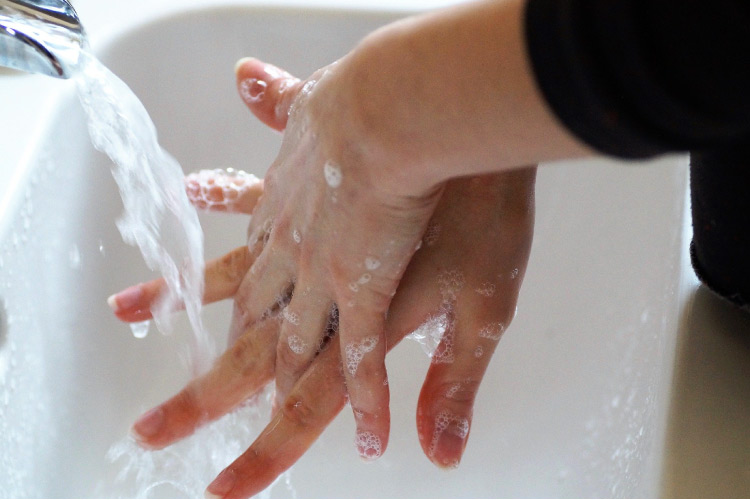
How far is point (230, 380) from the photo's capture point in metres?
0.62

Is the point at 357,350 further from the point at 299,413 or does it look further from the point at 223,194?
the point at 223,194

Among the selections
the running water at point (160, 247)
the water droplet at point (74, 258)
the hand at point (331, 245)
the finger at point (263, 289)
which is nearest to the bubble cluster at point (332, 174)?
the hand at point (331, 245)

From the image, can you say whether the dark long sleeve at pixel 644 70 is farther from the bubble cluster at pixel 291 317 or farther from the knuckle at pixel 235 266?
the knuckle at pixel 235 266

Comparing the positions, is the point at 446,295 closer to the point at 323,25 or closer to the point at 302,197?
the point at 302,197

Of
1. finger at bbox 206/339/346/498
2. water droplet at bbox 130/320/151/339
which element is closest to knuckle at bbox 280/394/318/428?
finger at bbox 206/339/346/498

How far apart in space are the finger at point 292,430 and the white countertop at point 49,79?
0.29 meters

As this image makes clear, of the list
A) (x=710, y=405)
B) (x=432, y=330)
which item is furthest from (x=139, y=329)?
(x=710, y=405)

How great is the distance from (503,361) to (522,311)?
63 mm

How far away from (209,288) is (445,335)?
0.77 feet

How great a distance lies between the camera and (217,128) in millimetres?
939

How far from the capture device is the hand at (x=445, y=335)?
1.84 feet

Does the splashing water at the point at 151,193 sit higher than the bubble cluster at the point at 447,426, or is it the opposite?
the splashing water at the point at 151,193

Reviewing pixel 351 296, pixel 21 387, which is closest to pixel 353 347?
pixel 351 296

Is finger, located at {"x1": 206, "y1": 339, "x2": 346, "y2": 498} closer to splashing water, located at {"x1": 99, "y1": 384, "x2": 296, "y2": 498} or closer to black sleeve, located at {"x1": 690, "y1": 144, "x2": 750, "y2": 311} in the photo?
splashing water, located at {"x1": 99, "y1": 384, "x2": 296, "y2": 498}
